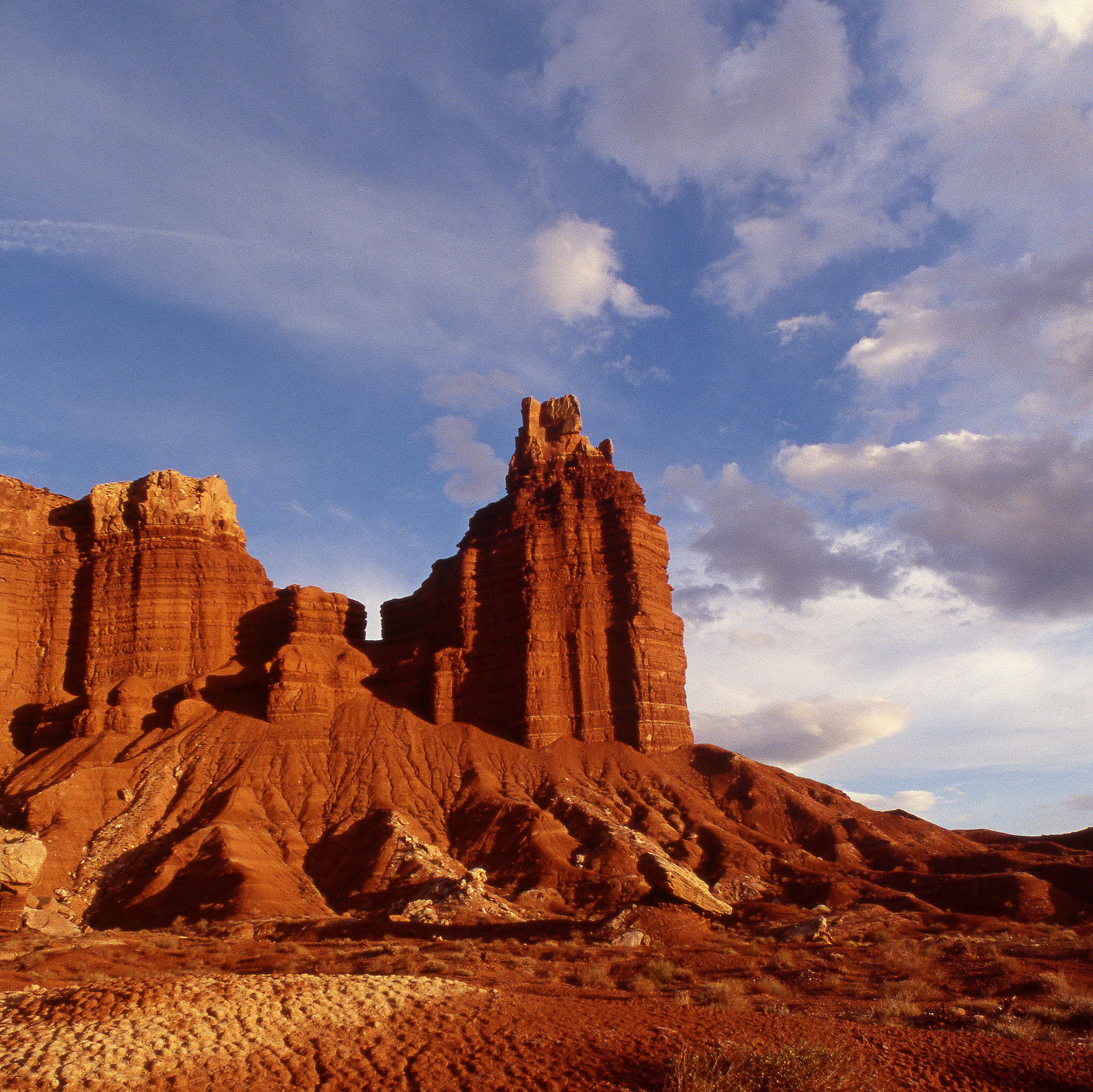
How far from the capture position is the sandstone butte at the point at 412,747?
42.5m

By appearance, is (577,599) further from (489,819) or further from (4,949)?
(4,949)

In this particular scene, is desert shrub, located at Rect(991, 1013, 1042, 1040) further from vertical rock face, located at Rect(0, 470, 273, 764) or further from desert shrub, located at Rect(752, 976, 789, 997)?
vertical rock face, located at Rect(0, 470, 273, 764)

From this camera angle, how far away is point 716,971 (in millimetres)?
21219

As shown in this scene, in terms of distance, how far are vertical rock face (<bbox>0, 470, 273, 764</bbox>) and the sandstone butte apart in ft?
0.74

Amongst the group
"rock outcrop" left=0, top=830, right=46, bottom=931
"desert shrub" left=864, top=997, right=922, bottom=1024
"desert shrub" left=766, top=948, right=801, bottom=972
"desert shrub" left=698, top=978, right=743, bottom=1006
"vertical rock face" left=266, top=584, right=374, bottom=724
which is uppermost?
"vertical rock face" left=266, top=584, right=374, bottom=724

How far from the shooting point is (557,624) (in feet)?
229

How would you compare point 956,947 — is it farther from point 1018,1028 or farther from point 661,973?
point 1018,1028

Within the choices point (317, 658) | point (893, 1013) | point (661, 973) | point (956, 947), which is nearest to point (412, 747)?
point (317, 658)

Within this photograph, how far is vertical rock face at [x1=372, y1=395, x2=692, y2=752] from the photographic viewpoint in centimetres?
6588

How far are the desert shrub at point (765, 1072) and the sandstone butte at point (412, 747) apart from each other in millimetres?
22099

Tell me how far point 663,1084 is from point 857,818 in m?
52.9

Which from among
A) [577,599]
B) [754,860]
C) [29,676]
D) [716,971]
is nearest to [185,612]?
[29,676]

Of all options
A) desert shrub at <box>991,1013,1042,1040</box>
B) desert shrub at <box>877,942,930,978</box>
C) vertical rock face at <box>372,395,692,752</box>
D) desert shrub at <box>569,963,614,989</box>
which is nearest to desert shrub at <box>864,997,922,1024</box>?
desert shrub at <box>991,1013,1042,1040</box>

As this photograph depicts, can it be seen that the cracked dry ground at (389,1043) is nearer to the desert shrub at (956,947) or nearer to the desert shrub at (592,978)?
the desert shrub at (592,978)
